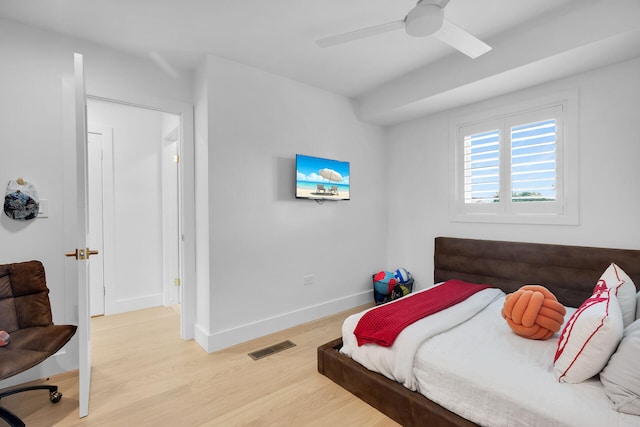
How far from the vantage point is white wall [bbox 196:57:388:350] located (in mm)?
2775

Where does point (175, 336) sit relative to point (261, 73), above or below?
below

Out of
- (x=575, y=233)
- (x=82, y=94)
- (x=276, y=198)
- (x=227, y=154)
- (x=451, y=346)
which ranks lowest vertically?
(x=451, y=346)

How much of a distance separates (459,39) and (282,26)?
4.13 ft

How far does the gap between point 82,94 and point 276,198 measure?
5.57ft

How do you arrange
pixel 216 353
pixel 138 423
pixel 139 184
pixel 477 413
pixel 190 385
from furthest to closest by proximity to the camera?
1. pixel 139 184
2. pixel 216 353
3. pixel 190 385
4. pixel 138 423
5. pixel 477 413

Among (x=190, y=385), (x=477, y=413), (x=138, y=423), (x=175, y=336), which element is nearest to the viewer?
(x=477, y=413)

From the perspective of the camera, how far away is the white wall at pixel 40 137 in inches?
85.6

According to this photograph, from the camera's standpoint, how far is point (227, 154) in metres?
2.81

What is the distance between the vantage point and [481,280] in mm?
3186

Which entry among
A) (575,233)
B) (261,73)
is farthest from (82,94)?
(575,233)

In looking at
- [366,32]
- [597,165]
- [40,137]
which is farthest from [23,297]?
[597,165]

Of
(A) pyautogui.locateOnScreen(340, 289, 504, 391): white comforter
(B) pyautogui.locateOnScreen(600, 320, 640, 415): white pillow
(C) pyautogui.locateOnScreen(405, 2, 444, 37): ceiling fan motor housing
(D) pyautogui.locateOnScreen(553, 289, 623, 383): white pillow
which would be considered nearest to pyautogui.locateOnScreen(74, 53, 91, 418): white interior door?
(A) pyautogui.locateOnScreen(340, 289, 504, 391): white comforter

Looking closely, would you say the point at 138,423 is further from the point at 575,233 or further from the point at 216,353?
the point at 575,233

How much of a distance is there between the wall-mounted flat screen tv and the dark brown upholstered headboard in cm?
126
